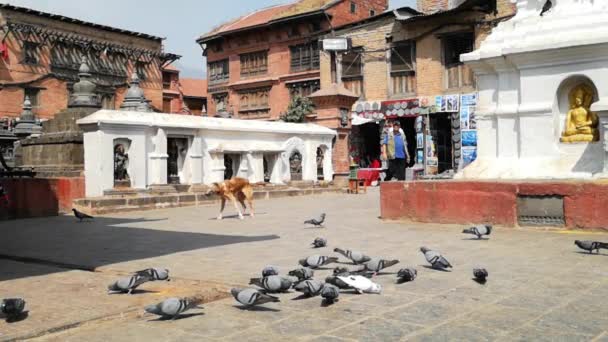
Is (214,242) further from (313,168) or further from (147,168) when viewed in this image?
(313,168)

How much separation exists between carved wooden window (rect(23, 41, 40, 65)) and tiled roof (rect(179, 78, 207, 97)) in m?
15.0

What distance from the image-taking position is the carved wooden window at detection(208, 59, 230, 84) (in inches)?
1703

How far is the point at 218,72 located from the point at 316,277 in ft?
130

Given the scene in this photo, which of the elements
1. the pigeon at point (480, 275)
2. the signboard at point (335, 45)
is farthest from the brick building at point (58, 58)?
the pigeon at point (480, 275)

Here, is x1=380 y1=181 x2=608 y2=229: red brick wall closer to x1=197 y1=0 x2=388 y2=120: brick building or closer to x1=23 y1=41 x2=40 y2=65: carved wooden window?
x1=197 y1=0 x2=388 y2=120: brick building

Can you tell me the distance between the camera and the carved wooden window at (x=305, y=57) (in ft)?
123

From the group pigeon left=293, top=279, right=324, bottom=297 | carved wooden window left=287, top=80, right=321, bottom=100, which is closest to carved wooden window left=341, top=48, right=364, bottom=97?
carved wooden window left=287, top=80, right=321, bottom=100

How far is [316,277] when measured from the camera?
5.59 meters

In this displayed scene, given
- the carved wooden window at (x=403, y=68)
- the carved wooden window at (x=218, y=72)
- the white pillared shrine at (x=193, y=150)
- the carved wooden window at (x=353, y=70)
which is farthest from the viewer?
the carved wooden window at (x=218, y=72)

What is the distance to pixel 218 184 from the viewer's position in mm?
12523

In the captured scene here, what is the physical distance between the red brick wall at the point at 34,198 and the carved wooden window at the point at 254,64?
90.3ft

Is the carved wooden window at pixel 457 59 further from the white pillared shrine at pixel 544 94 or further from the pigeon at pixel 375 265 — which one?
the pigeon at pixel 375 265

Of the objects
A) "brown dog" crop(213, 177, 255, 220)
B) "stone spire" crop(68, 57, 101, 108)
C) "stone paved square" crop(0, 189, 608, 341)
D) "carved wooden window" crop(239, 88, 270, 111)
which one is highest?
"carved wooden window" crop(239, 88, 270, 111)

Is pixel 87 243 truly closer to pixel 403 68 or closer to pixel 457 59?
pixel 457 59
